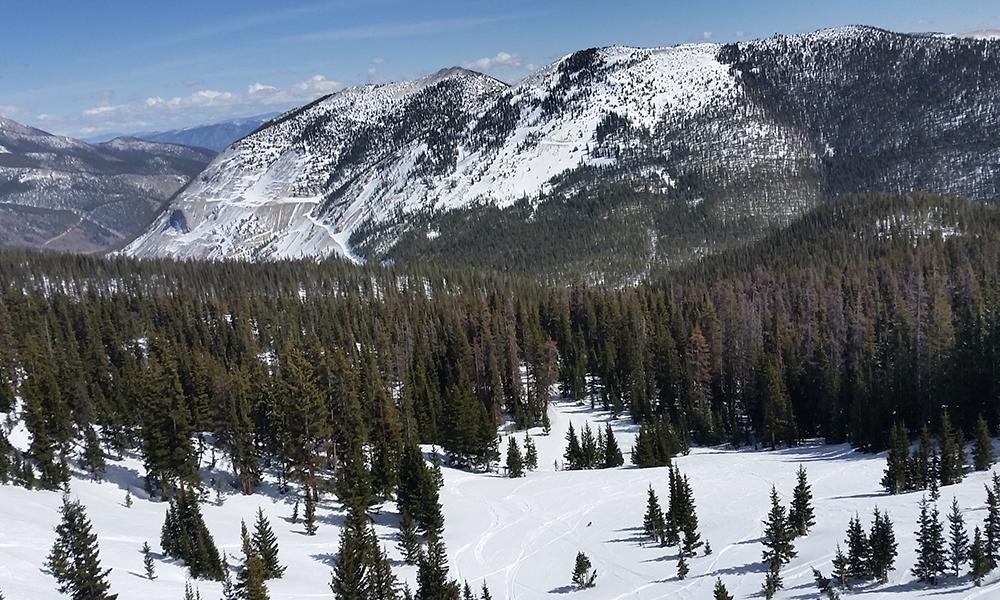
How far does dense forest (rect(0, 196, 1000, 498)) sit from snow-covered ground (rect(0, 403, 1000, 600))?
4968 mm

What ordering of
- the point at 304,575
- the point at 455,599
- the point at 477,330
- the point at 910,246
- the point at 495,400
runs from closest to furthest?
the point at 455,599 < the point at 304,575 < the point at 495,400 < the point at 477,330 < the point at 910,246

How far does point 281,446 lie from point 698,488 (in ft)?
114

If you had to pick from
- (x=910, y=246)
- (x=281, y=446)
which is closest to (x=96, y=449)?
(x=281, y=446)

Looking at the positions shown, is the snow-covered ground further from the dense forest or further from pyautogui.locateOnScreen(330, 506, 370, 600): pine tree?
the dense forest

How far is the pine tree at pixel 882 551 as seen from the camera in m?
31.0

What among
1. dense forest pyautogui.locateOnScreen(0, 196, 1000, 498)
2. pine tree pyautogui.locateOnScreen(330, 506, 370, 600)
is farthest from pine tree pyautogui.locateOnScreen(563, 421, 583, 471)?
pine tree pyautogui.locateOnScreen(330, 506, 370, 600)

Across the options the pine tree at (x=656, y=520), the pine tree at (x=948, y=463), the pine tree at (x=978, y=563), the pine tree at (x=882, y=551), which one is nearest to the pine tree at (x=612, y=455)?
the pine tree at (x=656, y=520)

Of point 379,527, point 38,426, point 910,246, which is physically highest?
point 910,246

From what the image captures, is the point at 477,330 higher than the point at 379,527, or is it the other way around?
the point at 477,330

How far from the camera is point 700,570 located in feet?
123

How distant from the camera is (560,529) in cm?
4988

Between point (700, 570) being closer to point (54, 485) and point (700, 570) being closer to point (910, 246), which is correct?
point (54, 485)

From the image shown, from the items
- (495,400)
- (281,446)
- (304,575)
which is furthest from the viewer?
(495,400)

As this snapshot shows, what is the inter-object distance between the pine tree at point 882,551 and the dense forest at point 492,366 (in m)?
33.1
